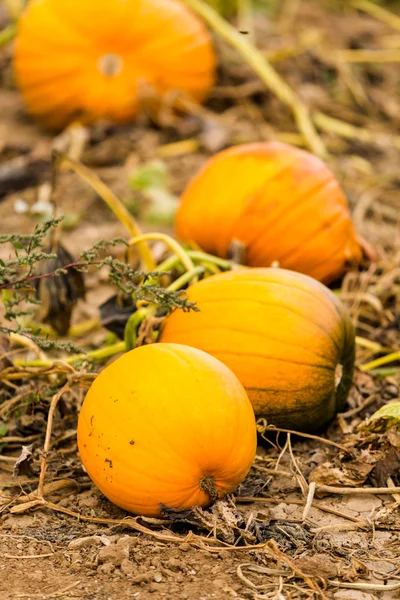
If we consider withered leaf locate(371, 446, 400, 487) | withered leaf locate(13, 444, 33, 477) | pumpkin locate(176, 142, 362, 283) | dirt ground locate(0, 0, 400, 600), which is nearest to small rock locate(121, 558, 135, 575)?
dirt ground locate(0, 0, 400, 600)

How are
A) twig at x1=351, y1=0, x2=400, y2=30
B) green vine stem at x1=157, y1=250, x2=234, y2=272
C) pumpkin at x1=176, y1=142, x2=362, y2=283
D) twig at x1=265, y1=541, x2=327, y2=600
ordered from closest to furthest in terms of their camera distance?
twig at x1=265, y1=541, x2=327, y2=600 < green vine stem at x1=157, y1=250, x2=234, y2=272 < pumpkin at x1=176, y1=142, x2=362, y2=283 < twig at x1=351, y1=0, x2=400, y2=30

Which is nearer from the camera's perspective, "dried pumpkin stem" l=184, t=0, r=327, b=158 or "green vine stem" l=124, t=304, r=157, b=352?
"green vine stem" l=124, t=304, r=157, b=352

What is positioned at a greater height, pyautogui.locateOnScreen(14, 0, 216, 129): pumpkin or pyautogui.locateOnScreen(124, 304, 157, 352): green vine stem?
pyautogui.locateOnScreen(14, 0, 216, 129): pumpkin

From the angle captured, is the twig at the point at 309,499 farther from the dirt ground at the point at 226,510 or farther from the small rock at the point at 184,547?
the small rock at the point at 184,547

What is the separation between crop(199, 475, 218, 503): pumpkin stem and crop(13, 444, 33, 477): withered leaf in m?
0.49

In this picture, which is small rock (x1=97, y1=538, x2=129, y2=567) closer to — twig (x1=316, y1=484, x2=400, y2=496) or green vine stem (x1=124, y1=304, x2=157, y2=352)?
twig (x1=316, y1=484, x2=400, y2=496)

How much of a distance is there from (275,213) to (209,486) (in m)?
1.41

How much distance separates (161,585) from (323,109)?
13.9ft

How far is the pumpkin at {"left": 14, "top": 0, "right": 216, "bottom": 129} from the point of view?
192 inches

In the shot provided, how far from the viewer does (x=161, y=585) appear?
71.1 inches

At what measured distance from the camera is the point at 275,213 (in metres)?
3.23

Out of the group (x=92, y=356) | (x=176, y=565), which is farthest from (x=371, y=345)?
(x=176, y=565)

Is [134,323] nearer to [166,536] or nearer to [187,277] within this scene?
[187,277]

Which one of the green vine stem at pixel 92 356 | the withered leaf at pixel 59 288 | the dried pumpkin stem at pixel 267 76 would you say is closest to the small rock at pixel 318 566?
the green vine stem at pixel 92 356
